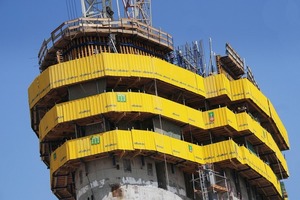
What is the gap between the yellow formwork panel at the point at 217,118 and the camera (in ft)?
437

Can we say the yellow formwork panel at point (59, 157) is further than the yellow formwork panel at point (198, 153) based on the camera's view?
No

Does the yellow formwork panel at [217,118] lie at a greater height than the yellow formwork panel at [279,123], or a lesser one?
lesser

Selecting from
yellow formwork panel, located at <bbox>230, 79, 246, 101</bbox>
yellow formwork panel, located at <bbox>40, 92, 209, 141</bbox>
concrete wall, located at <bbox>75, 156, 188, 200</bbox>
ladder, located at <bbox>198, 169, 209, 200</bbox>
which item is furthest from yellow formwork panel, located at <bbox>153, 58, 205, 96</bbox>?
ladder, located at <bbox>198, 169, 209, 200</bbox>

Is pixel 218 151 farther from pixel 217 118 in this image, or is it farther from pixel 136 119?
pixel 136 119

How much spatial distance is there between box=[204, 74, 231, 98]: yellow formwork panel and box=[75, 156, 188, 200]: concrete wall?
14.6 meters

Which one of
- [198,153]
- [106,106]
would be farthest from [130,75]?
[198,153]

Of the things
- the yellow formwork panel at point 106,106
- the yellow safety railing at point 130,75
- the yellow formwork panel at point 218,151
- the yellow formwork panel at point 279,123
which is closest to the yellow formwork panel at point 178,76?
the yellow safety railing at point 130,75

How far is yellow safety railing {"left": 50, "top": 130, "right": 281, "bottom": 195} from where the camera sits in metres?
123

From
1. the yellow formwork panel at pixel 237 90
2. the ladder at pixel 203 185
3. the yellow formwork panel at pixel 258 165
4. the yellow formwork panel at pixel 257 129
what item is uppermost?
the yellow formwork panel at pixel 237 90

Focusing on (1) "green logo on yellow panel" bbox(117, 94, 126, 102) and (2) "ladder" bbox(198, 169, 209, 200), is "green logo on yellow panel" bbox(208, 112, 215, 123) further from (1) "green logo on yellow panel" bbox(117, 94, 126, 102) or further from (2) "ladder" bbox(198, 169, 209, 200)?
(1) "green logo on yellow panel" bbox(117, 94, 126, 102)

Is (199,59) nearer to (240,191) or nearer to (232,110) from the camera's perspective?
(232,110)

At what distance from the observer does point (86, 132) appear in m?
127

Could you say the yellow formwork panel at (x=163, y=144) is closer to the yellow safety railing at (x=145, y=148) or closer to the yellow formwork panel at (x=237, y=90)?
the yellow safety railing at (x=145, y=148)

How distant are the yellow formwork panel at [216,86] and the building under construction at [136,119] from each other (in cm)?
13
